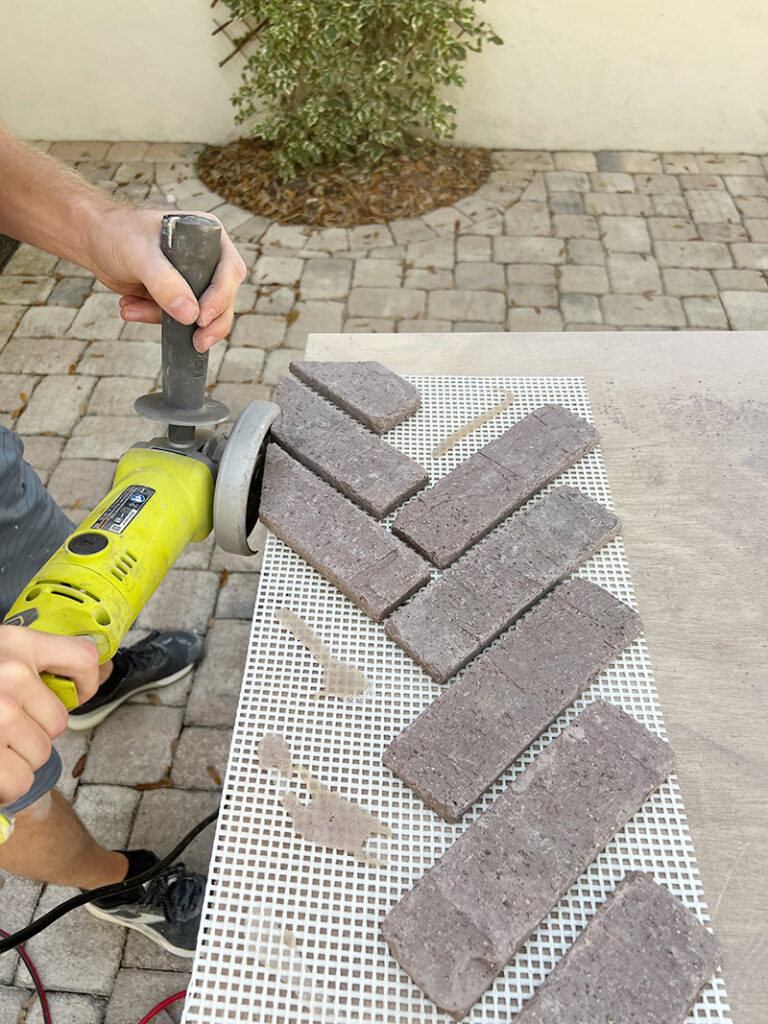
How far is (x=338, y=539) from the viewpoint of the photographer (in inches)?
67.4

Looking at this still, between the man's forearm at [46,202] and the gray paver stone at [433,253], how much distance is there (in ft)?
9.03

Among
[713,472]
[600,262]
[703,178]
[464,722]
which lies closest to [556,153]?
[703,178]

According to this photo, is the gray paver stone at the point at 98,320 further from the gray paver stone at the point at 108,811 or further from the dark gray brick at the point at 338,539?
the dark gray brick at the point at 338,539

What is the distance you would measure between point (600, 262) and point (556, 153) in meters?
1.32

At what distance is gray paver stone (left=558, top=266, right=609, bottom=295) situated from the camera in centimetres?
419

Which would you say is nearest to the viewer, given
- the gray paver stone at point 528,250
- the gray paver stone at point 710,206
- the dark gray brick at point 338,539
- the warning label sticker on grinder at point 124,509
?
the warning label sticker on grinder at point 124,509

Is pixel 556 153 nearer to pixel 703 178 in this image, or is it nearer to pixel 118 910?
pixel 703 178

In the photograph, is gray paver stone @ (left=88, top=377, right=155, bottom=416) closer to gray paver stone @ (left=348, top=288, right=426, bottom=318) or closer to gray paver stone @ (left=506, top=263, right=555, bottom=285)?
gray paver stone @ (left=348, top=288, right=426, bottom=318)

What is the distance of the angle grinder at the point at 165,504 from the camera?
1426 mm

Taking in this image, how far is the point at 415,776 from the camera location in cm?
137

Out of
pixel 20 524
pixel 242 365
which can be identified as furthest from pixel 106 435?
pixel 20 524

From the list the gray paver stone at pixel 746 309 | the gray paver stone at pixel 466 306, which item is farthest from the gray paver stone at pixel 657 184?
the gray paver stone at pixel 466 306

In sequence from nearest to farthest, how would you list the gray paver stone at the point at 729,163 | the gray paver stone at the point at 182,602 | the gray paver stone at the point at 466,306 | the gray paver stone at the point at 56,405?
the gray paver stone at the point at 182,602, the gray paver stone at the point at 56,405, the gray paver stone at the point at 466,306, the gray paver stone at the point at 729,163

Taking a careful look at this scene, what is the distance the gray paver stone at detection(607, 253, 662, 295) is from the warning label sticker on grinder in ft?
10.9
